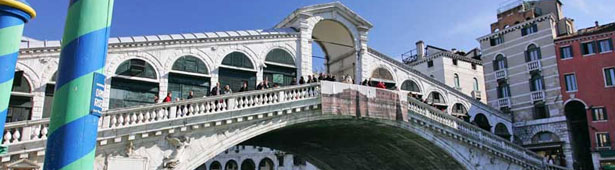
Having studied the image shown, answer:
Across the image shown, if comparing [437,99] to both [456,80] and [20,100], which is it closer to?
[456,80]

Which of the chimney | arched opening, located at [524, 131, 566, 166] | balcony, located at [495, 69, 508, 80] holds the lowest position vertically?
arched opening, located at [524, 131, 566, 166]

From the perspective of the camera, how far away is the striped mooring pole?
15.0 feet

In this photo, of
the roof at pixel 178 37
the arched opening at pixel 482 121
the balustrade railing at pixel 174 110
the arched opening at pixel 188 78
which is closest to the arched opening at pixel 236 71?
the arched opening at pixel 188 78

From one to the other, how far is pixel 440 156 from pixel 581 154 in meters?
12.5

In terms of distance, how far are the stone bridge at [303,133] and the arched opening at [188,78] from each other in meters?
3.27

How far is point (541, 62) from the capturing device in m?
30.6

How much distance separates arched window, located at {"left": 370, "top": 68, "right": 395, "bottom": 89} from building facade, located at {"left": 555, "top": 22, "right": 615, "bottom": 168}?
449 inches

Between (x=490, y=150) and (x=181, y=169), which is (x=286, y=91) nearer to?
(x=181, y=169)

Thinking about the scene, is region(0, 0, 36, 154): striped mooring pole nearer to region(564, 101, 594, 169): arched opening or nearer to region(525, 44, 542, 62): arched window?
region(564, 101, 594, 169): arched opening

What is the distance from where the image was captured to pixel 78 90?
14.5 feet

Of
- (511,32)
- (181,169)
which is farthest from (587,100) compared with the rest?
(181,169)

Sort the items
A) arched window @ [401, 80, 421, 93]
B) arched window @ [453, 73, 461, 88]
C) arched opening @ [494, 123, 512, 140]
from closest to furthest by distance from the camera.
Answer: arched window @ [401, 80, 421, 93]
arched opening @ [494, 123, 512, 140]
arched window @ [453, 73, 461, 88]

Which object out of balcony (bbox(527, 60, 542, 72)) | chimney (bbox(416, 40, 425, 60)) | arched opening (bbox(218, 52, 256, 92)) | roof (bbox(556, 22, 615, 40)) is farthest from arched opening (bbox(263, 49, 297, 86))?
chimney (bbox(416, 40, 425, 60))

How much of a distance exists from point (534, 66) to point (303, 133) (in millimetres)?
17059
